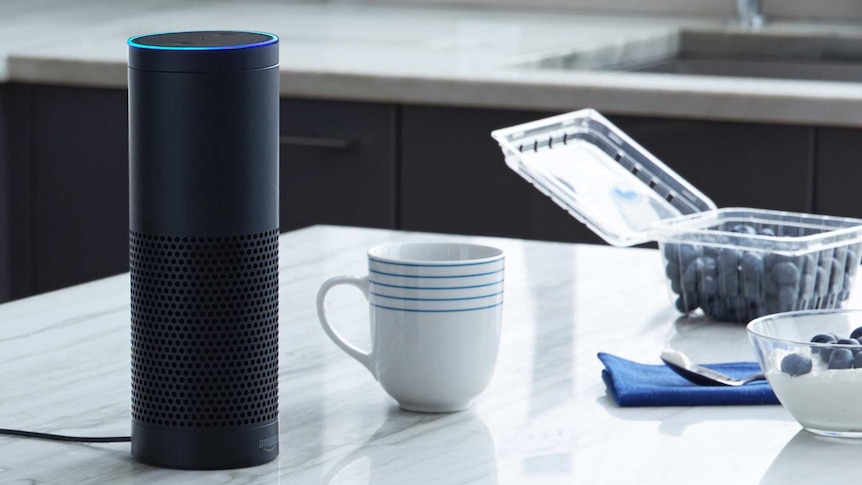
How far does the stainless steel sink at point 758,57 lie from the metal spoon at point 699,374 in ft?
6.41

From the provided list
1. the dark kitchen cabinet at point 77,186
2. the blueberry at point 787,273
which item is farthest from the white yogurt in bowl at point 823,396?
the dark kitchen cabinet at point 77,186

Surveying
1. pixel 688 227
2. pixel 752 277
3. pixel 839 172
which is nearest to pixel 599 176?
pixel 688 227

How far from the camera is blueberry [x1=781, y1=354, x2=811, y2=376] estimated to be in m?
0.92

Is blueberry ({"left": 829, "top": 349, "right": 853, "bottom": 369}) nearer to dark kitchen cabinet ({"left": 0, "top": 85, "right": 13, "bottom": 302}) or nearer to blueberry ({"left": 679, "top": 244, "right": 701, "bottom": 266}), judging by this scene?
blueberry ({"left": 679, "top": 244, "right": 701, "bottom": 266})

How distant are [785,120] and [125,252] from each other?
1.19 m

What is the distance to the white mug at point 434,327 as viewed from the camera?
37.4 inches

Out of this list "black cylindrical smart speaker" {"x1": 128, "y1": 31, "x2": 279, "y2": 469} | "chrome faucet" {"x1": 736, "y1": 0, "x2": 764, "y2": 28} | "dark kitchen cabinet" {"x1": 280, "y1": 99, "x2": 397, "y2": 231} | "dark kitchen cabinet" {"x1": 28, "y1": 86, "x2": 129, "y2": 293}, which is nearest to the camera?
"black cylindrical smart speaker" {"x1": 128, "y1": 31, "x2": 279, "y2": 469}

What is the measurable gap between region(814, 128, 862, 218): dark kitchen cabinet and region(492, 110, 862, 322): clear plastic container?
82cm

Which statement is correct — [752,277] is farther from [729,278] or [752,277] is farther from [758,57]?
[758,57]

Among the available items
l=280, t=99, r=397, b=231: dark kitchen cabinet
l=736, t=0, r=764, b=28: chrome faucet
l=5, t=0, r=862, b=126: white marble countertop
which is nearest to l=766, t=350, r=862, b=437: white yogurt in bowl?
l=5, t=0, r=862, b=126: white marble countertop

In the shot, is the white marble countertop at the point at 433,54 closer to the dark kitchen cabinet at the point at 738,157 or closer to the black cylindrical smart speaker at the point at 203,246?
the dark kitchen cabinet at the point at 738,157

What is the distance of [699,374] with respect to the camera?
1.04 metres

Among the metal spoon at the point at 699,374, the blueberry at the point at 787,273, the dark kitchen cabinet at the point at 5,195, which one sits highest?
the blueberry at the point at 787,273

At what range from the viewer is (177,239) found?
0.83 metres
